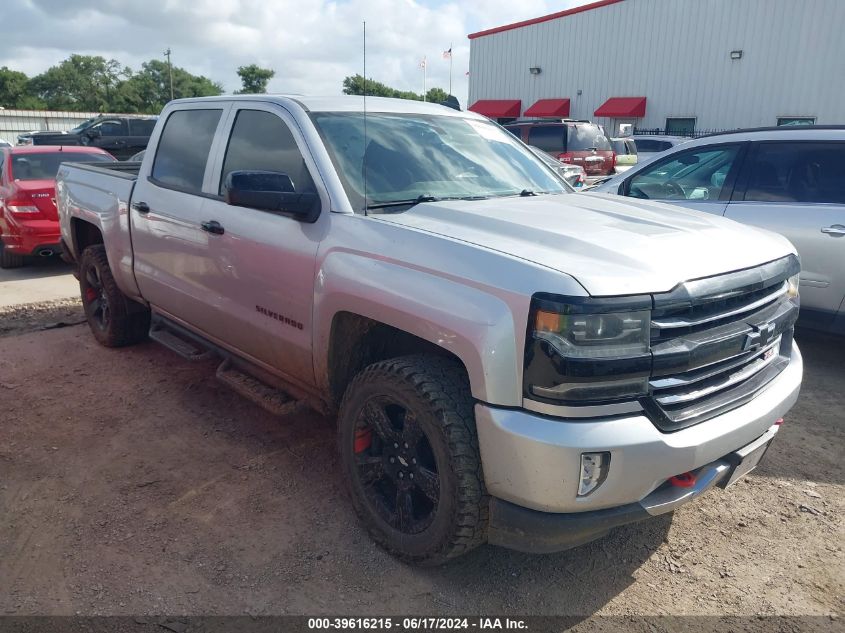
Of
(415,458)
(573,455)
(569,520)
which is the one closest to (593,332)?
(573,455)

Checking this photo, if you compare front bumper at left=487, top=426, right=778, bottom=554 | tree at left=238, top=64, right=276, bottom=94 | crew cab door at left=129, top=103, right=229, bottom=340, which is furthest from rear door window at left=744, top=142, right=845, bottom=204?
tree at left=238, top=64, right=276, bottom=94

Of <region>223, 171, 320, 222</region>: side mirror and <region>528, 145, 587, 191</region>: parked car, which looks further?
<region>528, 145, 587, 191</region>: parked car

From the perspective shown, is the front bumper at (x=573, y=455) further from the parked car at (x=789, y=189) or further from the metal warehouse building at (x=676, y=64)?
the metal warehouse building at (x=676, y=64)

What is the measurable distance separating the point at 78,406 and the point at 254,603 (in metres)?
2.51

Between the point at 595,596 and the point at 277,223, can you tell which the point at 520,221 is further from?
the point at 595,596

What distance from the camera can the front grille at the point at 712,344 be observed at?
7.84 ft

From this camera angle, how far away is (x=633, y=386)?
235cm

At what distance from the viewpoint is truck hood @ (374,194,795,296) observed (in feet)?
7.96

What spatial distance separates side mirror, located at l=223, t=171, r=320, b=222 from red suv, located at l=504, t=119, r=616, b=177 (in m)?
13.4

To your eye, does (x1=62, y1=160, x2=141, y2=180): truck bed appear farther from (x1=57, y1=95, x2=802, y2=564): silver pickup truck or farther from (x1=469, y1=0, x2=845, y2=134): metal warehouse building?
(x1=469, y1=0, x2=845, y2=134): metal warehouse building

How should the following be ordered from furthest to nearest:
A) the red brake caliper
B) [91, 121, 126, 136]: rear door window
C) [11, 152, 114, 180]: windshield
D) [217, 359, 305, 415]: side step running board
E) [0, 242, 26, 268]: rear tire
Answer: [91, 121, 126, 136]: rear door window
[11, 152, 114, 180]: windshield
[0, 242, 26, 268]: rear tire
[217, 359, 305, 415]: side step running board
the red brake caliper

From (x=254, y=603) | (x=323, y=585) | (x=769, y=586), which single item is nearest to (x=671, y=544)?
(x=769, y=586)

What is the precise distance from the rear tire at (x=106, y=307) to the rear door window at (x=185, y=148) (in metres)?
1.18

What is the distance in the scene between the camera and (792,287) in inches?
127
